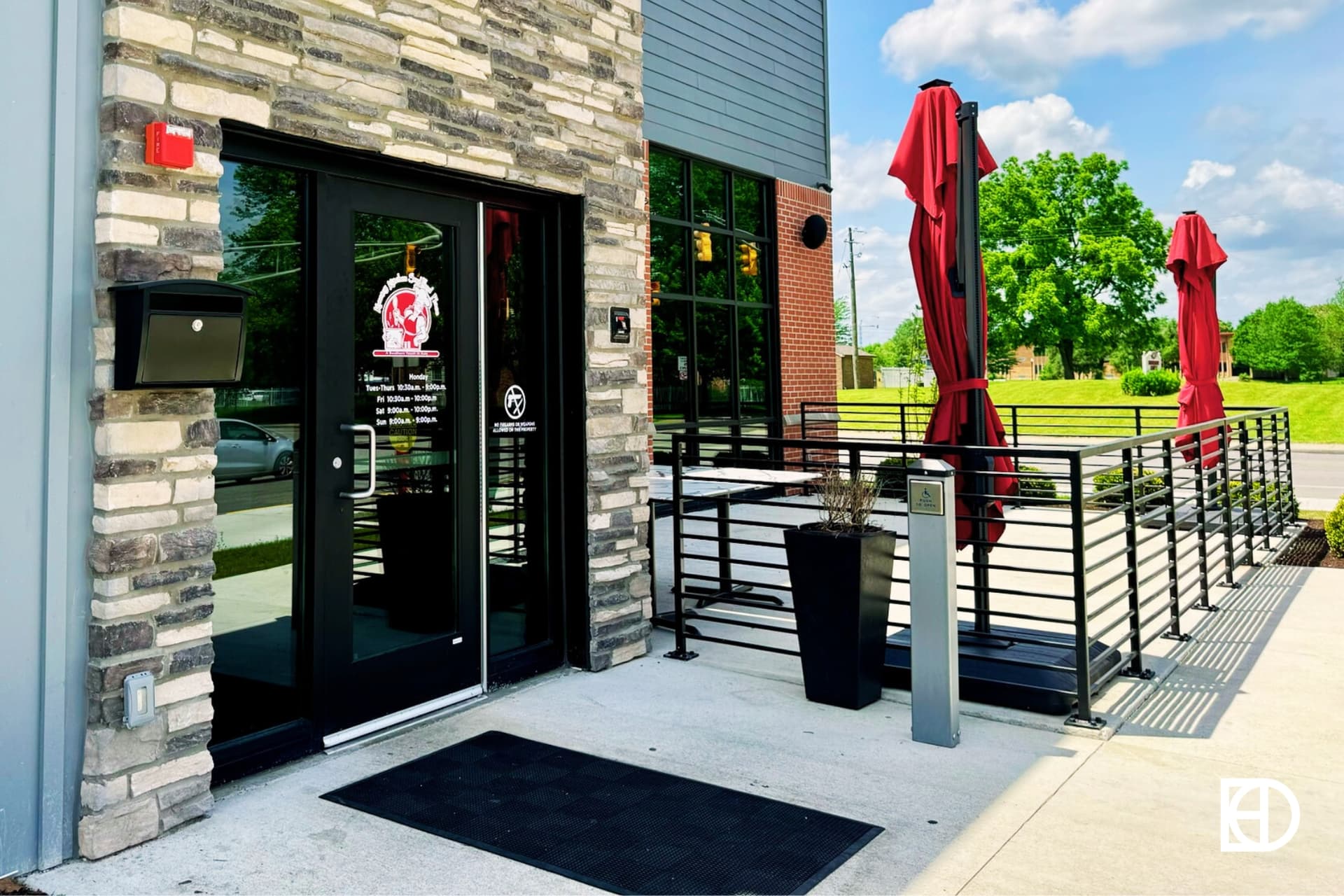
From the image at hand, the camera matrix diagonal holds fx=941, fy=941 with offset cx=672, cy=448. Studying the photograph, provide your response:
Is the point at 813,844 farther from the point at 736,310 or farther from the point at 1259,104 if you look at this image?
the point at 1259,104

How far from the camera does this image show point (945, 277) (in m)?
4.57

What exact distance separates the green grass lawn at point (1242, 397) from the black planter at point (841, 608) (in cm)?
1687

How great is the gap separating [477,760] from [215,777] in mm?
900

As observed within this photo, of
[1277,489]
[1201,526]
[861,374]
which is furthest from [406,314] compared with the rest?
[861,374]

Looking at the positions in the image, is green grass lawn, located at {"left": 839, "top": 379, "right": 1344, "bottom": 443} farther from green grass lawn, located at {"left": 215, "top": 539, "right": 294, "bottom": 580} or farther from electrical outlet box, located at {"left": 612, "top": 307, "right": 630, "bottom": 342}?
green grass lawn, located at {"left": 215, "top": 539, "right": 294, "bottom": 580}

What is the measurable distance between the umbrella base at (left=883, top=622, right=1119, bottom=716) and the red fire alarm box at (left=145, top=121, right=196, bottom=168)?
11.6ft

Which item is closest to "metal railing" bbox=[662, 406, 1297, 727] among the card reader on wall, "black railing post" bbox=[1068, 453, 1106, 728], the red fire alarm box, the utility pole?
"black railing post" bbox=[1068, 453, 1106, 728]

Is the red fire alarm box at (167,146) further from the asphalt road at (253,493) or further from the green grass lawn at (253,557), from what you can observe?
the green grass lawn at (253,557)

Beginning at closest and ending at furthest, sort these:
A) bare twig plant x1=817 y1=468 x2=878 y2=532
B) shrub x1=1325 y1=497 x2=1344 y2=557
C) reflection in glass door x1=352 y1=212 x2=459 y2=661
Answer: reflection in glass door x1=352 y1=212 x2=459 y2=661
bare twig plant x1=817 y1=468 x2=878 y2=532
shrub x1=1325 y1=497 x2=1344 y2=557

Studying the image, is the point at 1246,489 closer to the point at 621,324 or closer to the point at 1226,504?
the point at 1226,504

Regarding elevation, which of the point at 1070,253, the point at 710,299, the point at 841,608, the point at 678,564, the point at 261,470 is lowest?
the point at 841,608

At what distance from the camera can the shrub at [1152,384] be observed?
96.9 ft

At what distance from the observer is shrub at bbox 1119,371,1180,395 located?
1163 inches

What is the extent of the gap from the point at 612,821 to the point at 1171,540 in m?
3.51
